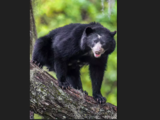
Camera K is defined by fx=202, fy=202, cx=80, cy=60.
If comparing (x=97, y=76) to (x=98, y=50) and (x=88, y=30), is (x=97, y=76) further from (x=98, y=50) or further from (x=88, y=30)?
(x=88, y=30)

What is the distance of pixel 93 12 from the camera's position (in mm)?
10352

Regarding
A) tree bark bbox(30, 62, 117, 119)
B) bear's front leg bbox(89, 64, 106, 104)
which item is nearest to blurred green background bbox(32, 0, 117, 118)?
bear's front leg bbox(89, 64, 106, 104)

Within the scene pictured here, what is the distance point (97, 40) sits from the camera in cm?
481

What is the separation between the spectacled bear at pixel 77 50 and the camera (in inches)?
191

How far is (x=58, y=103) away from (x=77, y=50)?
157 centimetres

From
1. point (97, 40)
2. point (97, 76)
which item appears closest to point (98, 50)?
point (97, 40)

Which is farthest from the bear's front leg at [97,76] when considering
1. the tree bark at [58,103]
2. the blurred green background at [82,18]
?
the blurred green background at [82,18]

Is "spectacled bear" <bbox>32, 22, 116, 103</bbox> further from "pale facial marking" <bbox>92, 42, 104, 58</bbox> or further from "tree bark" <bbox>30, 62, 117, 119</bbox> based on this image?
"tree bark" <bbox>30, 62, 117, 119</bbox>

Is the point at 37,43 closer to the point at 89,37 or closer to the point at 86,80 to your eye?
the point at 89,37

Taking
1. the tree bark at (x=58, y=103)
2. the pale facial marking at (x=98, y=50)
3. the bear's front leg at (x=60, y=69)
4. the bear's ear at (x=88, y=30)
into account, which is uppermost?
the bear's ear at (x=88, y=30)

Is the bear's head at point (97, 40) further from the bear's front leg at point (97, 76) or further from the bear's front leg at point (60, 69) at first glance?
the bear's front leg at point (60, 69)

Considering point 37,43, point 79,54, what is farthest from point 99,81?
point 37,43

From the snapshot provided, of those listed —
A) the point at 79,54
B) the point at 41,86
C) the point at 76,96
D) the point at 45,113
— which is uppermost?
the point at 79,54

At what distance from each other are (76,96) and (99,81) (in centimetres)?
118
